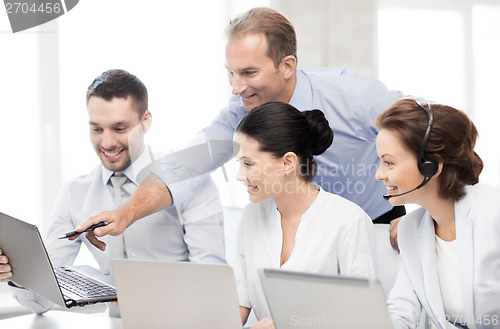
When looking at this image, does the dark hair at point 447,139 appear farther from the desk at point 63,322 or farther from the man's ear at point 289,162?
the desk at point 63,322

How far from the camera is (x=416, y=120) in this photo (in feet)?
4.82

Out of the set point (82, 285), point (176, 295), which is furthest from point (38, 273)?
point (176, 295)

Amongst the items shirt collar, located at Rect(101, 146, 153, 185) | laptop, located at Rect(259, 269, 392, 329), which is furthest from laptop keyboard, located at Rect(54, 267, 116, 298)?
laptop, located at Rect(259, 269, 392, 329)

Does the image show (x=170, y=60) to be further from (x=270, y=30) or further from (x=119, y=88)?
(x=270, y=30)

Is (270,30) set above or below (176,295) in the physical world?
above

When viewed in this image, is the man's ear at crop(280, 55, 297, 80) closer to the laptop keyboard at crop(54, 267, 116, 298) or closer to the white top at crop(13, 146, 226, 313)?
the white top at crop(13, 146, 226, 313)

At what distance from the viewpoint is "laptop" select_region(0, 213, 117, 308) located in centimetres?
139

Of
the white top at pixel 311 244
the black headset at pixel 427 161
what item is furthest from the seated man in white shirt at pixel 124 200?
the black headset at pixel 427 161

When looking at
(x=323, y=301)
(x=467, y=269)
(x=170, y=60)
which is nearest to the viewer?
(x=323, y=301)

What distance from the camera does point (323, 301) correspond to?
3.26ft

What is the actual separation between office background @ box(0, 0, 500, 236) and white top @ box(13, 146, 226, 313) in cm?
119

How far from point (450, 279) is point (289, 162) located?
52cm

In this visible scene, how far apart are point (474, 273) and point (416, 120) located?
0.38 metres

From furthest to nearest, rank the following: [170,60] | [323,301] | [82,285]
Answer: [170,60] < [82,285] < [323,301]
